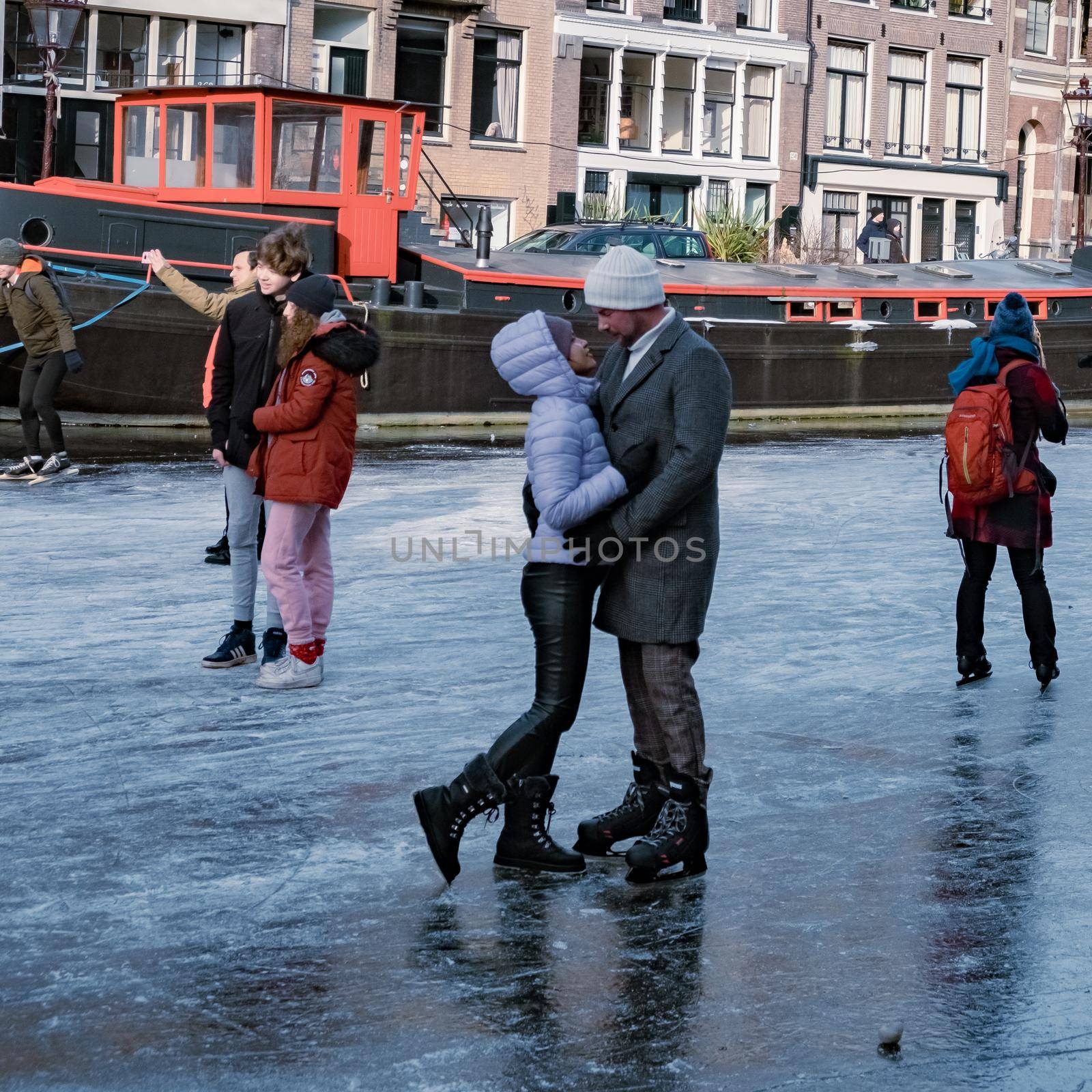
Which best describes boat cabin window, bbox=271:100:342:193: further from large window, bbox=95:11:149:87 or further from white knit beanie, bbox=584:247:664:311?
white knit beanie, bbox=584:247:664:311

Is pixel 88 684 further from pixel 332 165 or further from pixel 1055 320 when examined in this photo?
pixel 1055 320

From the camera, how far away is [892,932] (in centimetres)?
389

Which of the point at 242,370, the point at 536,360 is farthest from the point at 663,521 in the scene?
the point at 242,370

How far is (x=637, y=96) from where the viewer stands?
3431 cm

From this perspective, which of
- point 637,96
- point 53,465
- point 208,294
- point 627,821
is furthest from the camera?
point 637,96

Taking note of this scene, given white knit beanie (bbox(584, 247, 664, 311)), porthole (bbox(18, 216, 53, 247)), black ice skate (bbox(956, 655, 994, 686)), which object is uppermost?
porthole (bbox(18, 216, 53, 247))

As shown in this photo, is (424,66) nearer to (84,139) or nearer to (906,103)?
(84,139)

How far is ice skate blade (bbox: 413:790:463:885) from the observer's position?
13.7 ft

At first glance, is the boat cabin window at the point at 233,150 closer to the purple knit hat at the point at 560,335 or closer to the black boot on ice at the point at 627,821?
the purple knit hat at the point at 560,335

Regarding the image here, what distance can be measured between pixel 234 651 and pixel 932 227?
35.2 m

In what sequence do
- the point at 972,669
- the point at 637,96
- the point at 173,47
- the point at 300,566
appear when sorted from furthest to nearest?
the point at 637,96 < the point at 173,47 < the point at 972,669 < the point at 300,566

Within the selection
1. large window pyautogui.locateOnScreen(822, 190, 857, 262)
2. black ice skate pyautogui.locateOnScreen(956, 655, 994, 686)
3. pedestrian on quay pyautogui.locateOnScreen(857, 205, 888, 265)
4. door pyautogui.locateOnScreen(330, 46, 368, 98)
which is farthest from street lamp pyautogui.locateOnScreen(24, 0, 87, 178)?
large window pyautogui.locateOnScreen(822, 190, 857, 262)

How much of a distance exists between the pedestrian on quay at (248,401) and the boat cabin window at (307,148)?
10946mm

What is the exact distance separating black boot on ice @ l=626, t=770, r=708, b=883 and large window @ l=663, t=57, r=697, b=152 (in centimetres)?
3180
